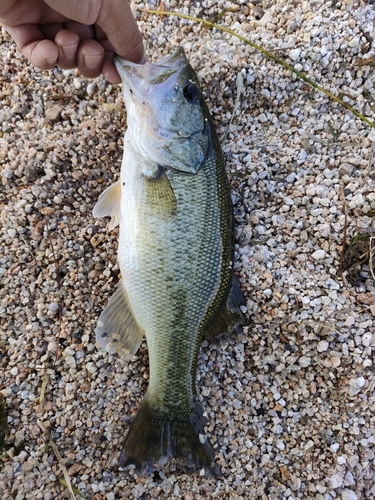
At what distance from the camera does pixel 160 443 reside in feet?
7.20

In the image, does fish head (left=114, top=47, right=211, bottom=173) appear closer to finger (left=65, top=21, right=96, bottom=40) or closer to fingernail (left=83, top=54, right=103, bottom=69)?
fingernail (left=83, top=54, right=103, bottom=69)

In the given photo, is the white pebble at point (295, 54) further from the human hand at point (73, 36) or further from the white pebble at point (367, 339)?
the white pebble at point (367, 339)

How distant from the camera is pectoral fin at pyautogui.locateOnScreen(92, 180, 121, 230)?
92.3 inches

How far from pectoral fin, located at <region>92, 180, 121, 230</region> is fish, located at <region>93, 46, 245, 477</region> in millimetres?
123

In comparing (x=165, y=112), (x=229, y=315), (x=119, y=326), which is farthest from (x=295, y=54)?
(x=119, y=326)

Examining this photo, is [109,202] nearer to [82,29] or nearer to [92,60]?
[92,60]

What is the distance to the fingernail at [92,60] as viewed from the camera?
2.23 meters

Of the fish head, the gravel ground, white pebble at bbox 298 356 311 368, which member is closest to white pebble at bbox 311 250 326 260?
the gravel ground

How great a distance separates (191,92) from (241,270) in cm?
110

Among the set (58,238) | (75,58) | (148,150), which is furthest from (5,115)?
(148,150)

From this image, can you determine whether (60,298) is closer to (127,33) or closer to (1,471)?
(1,471)

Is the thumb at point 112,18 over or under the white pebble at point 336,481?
over

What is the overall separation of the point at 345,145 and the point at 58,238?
1975mm

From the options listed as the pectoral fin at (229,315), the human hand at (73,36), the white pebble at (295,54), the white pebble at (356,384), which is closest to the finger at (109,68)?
the human hand at (73,36)
